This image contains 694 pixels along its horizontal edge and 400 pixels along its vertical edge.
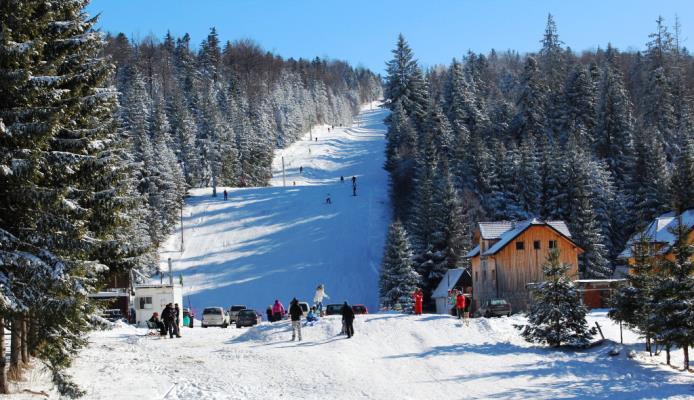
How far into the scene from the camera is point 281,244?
8144 cm

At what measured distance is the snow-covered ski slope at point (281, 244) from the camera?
6962cm

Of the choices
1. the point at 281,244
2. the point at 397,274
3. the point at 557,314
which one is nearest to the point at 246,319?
the point at 397,274

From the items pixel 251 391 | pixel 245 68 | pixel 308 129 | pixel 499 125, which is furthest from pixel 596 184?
pixel 245 68

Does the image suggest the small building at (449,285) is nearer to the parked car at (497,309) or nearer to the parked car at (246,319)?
the parked car at (497,309)

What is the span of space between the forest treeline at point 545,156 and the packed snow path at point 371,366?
2582 cm

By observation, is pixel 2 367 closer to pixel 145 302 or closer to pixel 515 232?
pixel 145 302

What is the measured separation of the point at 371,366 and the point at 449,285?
34.8 metres

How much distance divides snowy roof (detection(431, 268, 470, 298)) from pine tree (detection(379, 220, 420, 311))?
1.88 metres

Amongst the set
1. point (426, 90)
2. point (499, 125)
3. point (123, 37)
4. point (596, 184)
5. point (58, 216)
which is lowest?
point (58, 216)

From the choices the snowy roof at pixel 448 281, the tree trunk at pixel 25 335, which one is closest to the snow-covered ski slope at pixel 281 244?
the snowy roof at pixel 448 281

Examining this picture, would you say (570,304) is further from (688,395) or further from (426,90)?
(426,90)

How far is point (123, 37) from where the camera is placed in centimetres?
15862

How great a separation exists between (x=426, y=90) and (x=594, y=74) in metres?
24.1

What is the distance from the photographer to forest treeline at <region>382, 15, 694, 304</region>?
2586 inches
